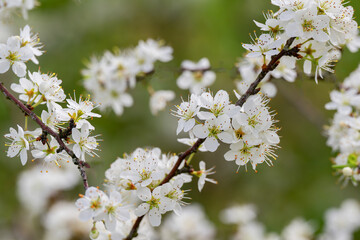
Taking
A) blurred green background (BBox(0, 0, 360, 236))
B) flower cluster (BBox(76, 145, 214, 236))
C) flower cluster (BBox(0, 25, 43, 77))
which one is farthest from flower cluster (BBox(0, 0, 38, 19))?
blurred green background (BBox(0, 0, 360, 236))

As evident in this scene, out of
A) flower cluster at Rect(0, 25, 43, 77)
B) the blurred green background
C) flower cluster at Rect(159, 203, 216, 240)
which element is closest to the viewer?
flower cluster at Rect(0, 25, 43, 77)

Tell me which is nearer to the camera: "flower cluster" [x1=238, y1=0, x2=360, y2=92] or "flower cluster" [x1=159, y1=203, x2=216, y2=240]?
"flower cluster" [x1=238, y1=0, x2=360, y2=92]

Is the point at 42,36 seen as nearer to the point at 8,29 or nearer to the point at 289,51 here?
the point at 8,29

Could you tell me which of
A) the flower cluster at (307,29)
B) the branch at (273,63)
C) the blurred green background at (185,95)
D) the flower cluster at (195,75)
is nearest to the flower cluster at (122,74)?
the flower cluster at (195,75)

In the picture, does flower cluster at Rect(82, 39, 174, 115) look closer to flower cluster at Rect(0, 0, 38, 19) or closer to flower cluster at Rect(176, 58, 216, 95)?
flower cluster at Rect(176, 58, 216, 95)

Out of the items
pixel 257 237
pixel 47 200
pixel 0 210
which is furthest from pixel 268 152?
pixel 0 210

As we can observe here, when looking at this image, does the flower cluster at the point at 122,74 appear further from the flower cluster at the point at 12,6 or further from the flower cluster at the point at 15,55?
the flower cluster at the point at 15,55

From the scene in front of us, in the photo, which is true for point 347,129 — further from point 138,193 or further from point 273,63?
point 138,193
